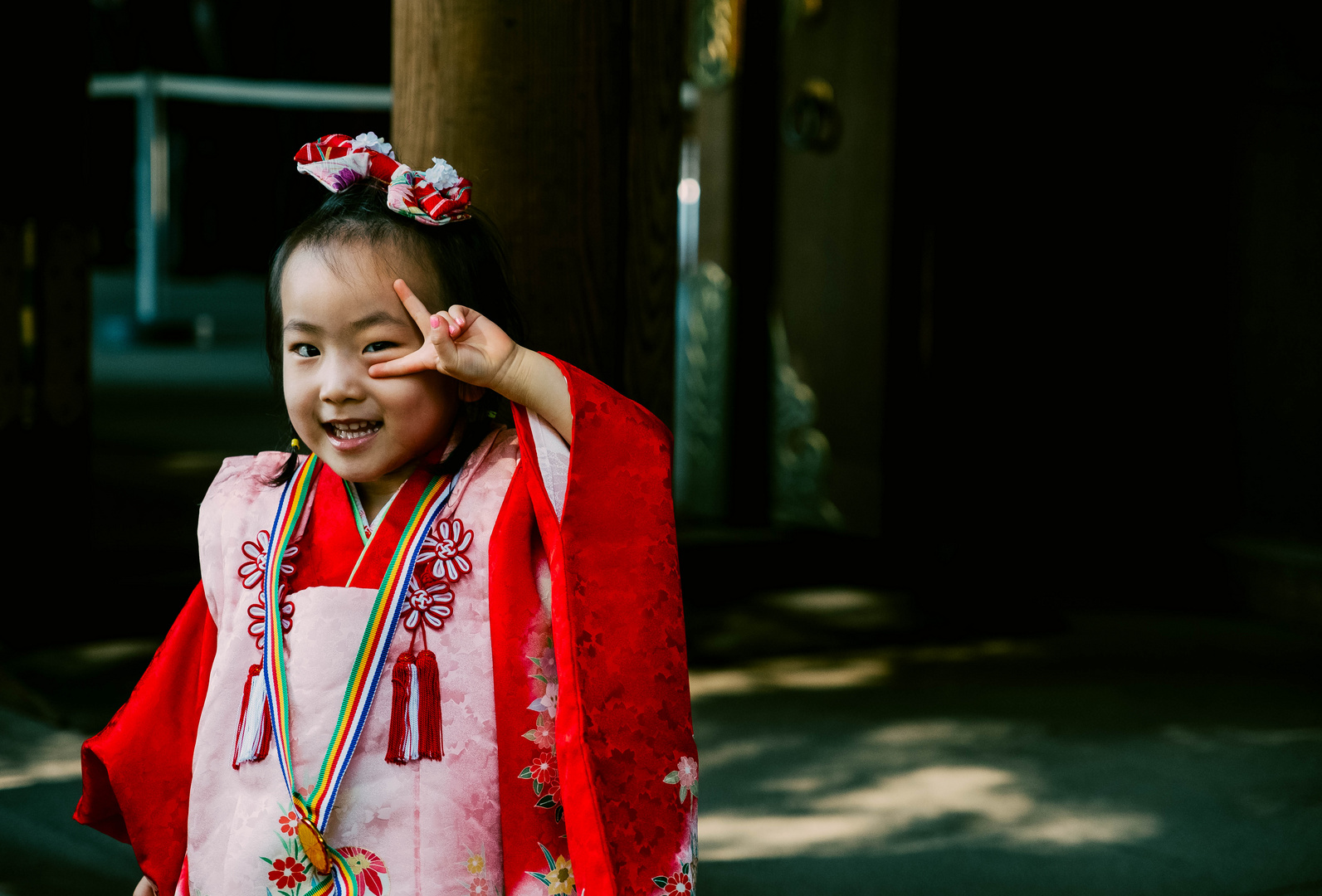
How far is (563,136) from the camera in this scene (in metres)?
2.01

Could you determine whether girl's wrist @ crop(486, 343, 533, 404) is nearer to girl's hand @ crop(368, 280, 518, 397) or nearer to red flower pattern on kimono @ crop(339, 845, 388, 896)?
girl's hand @ crop(368, 280, 518, 397)

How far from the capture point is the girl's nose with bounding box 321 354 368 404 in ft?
4.82

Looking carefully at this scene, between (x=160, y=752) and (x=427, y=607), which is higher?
(x=427, y=607)

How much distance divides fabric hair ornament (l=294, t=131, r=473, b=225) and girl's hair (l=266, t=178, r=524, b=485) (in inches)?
0.7

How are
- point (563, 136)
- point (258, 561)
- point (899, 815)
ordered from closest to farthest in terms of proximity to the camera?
point (258, 561) → point (563, 136) → point (899, 815)

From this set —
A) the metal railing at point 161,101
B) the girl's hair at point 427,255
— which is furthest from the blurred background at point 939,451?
the metal railing at point 161,101

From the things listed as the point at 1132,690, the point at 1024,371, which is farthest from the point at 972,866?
the point at 1024,371

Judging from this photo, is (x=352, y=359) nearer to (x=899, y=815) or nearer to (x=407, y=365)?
(x=407, y=365)

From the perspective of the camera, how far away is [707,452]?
5.26 m

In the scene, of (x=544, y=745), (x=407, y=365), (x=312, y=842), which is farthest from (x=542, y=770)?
(x=407, y=365)

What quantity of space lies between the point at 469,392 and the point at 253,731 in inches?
17.6

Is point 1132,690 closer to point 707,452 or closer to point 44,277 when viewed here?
point 707,452

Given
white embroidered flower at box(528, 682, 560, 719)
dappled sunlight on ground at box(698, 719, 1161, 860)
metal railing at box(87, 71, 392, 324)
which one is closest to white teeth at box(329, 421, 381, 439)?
white embroidered flower at box(528, 682, 560, 719)

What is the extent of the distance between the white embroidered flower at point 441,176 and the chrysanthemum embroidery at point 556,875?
0.73 m
